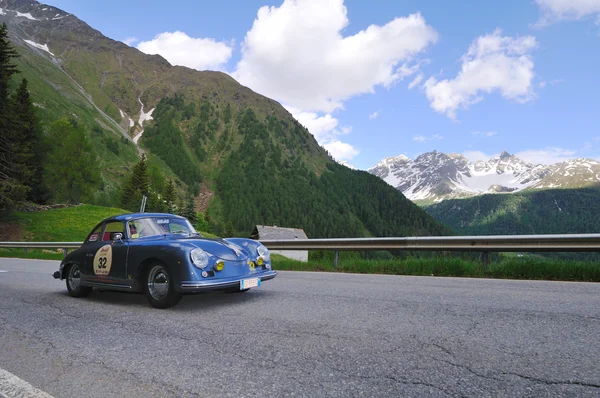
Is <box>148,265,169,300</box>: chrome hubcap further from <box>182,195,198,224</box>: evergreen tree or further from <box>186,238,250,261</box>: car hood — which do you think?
<box>182,195,198,224</box>: evergreen tree

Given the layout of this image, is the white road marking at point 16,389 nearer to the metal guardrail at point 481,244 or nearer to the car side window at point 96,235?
the car side window at point 96,235

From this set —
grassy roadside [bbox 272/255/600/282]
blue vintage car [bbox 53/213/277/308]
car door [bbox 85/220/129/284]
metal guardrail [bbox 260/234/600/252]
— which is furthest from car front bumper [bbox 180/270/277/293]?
metal guardrail [bbox 260/234/600/252]

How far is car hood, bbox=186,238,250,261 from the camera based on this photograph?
19.3ft

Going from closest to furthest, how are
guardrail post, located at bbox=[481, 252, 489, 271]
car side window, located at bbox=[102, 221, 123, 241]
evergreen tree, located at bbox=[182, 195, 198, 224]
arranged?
car side window, located at bbox=[102, 221, 123, 241] → guardrail post, located at bbox=[481, 252, 489, 271] → evergreen tree, located at bbox=[182, 195, 198, 224]

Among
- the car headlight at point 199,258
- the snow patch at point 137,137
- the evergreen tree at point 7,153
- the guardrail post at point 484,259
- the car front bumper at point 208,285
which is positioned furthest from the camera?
the snow patch at point 137,137

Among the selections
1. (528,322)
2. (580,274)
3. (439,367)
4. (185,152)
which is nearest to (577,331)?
(528,322)

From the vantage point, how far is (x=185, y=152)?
594ft

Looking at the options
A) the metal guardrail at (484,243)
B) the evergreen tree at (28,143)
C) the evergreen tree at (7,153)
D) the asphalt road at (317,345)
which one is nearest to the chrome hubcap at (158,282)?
the asphalt road at (317,345)

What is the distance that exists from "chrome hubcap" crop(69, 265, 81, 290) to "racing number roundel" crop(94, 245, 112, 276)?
2.23 feet

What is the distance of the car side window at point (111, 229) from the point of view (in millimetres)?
6702

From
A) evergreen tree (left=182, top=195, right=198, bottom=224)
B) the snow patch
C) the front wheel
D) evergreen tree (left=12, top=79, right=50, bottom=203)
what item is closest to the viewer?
the front wheel

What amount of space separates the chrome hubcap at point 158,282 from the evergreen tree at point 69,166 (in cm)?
4724

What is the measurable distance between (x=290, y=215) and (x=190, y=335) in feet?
498

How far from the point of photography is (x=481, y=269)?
9.30 metres
